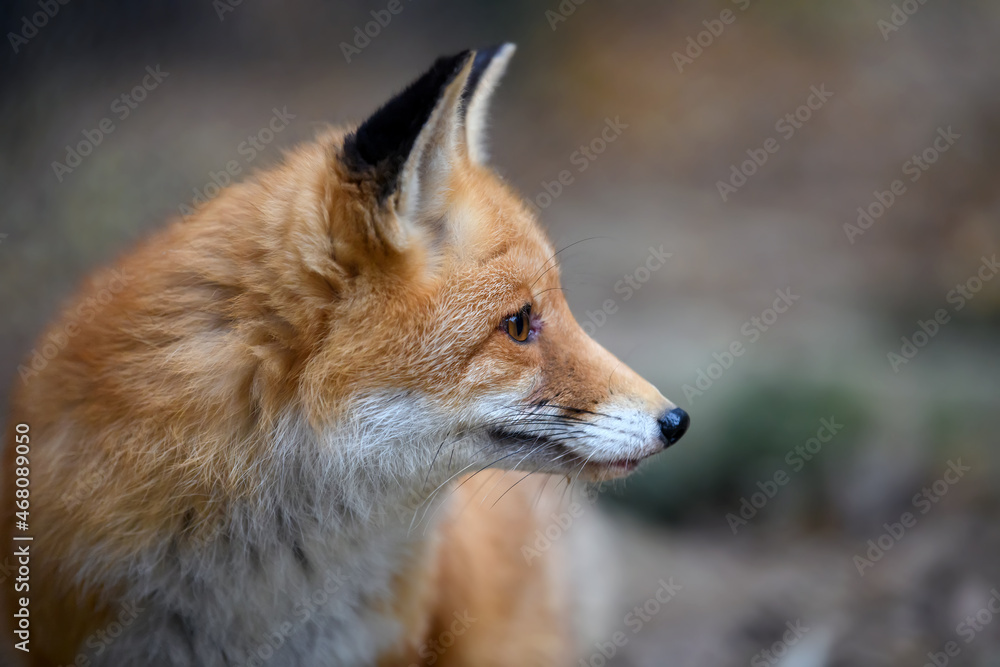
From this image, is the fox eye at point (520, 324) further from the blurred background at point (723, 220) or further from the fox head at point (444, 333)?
the blurred background at point (723, 220)

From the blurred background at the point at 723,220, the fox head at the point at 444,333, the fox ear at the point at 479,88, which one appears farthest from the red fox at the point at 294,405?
the blurred background at the point at 723,220

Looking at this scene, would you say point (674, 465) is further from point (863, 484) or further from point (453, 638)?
point (453, 638)

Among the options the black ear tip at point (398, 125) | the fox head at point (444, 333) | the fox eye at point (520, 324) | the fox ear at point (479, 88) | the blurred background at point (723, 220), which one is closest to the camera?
the black ear tip at point (398, 125)

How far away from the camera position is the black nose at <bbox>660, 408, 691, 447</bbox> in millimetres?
2682

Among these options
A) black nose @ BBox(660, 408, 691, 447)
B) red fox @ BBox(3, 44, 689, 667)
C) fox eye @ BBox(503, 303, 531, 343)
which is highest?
black nose @ BBox(660, 408, 691, 447)

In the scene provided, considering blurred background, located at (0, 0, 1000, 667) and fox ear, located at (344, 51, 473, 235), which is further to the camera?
blurred background, located at (0, 0, 1000, 667)

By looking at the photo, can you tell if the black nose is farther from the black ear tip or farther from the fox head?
the black ear tip

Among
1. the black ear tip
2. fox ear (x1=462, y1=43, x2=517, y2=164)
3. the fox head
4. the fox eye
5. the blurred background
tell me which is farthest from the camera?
the blurred background

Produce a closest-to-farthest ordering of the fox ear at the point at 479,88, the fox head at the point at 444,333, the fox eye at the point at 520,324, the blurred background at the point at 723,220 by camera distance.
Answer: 1. the fox head at the point at 444,333
2. the fox eye at the point at 520,324
3. the fox ear at the point at 479,88
4. the blurred background at the point at 723,220

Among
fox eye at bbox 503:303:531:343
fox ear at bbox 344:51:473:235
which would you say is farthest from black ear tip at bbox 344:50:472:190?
fox eye at bbox 503:303:531:343

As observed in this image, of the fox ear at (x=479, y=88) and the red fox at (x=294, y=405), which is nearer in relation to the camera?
the red fox at (x=294, y=405)

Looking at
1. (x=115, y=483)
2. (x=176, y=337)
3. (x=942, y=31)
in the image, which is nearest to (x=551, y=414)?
(x=176, y=337)

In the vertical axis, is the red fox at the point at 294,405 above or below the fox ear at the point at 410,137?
below

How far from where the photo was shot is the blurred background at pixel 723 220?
4613 mm
